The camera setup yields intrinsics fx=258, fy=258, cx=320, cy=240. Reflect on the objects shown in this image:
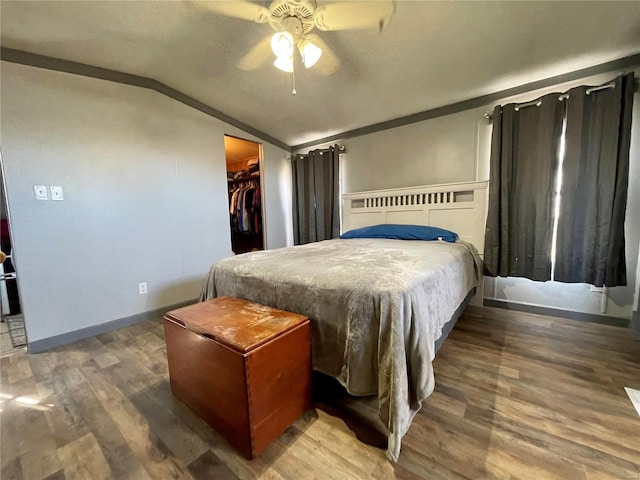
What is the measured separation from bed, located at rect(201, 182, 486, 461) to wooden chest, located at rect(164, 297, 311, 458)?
0.12 meters

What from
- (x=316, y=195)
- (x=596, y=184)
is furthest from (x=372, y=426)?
(x=316, y=195)

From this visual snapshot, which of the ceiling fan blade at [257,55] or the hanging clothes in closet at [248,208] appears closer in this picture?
the ceiling fan blade at [257,55]

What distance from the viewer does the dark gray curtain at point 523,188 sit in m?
2.21

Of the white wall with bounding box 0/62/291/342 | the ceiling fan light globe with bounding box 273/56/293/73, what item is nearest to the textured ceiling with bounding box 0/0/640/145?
the white wall with bounding box 0/62/291/342

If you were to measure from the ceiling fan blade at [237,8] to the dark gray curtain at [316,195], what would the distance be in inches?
87.0

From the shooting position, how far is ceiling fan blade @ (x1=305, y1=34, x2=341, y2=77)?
168 centimetres

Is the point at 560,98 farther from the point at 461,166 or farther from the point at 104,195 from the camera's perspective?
the point at 104,195

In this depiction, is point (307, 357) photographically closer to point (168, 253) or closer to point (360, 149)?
point (168, 253)

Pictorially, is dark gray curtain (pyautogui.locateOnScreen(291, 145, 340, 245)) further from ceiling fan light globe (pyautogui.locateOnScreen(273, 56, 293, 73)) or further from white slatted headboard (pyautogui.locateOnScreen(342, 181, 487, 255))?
ceiling fan light globe (pyautogui.locateOnScreen(273, 56, 293, 73))

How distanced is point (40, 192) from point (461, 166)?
150 inches

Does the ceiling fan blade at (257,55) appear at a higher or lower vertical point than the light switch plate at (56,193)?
higher

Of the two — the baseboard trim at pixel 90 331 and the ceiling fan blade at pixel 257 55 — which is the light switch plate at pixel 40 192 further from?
the ceiling fan blade at pixel 257 55

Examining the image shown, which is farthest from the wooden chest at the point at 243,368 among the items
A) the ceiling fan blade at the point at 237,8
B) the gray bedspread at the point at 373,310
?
the ceiling fan blade at the point at 237,8

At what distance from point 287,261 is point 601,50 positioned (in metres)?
2.76
